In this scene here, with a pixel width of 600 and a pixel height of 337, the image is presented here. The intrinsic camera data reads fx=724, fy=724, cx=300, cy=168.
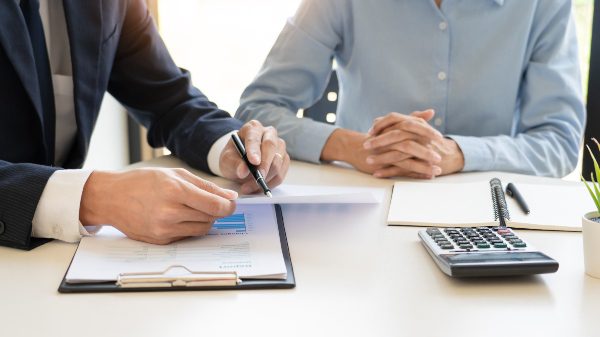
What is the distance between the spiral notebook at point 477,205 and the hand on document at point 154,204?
30 centimetres

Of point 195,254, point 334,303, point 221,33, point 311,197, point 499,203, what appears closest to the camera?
point 334,303

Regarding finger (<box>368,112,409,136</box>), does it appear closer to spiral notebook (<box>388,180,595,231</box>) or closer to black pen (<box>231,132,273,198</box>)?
spiral notebook (<box>388,180,595,231</box>)

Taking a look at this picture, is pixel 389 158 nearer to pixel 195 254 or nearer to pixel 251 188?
pixel 251 188

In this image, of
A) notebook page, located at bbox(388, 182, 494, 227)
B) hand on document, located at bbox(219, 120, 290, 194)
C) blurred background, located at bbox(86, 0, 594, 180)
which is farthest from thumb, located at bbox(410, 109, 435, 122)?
blurred background, located at bbox(86, 0, 594, 180)

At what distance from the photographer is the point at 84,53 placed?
4.70 ft

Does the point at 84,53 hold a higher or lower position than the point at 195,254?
higher

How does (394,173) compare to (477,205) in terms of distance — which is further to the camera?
(394,173)

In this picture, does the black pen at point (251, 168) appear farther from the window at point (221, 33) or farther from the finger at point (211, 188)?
the window at point (221, 33)

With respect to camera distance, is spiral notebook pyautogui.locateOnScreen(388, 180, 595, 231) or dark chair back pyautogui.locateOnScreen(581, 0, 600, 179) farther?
dark chair back pyautogui.locateOnScreen(581, 0, 600, 179)

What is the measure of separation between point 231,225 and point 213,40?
2.18 metres

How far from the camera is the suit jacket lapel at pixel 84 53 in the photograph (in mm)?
1408

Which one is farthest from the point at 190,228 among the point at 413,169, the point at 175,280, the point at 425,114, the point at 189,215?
the point at 425,114

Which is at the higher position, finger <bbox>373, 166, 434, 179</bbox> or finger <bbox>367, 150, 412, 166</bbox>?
finger <bbox>367, 150, 412, 166</bbox>

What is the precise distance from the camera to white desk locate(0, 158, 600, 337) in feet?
2.37
